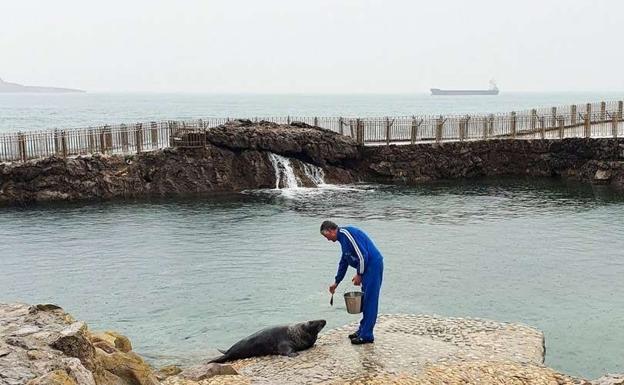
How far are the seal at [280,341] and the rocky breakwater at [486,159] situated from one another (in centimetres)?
3282

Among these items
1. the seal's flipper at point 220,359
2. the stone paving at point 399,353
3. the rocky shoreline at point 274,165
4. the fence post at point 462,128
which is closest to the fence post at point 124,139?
the rocky shoreline at point 274,165

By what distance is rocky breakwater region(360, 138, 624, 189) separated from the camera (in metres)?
46.3

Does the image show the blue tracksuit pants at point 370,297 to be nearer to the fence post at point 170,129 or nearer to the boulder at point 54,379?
the boulder at point 54,379

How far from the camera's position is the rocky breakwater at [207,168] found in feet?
131

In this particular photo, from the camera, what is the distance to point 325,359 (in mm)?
13219

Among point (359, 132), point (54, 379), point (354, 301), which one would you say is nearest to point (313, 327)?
point (354, 301)

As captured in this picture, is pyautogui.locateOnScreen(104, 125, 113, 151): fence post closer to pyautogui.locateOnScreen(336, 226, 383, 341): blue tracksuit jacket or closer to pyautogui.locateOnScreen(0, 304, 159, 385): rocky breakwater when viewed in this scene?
pyautogui.locateOnScreen(0, 304, 159, 385): rocky breakwater

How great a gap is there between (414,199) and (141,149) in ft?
58.9

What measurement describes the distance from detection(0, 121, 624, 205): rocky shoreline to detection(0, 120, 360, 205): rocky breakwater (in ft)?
0.20

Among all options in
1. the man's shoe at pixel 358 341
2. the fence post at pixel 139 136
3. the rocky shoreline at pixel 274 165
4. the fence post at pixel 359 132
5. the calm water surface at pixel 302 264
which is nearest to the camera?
the man's shoe at pixel 358 341

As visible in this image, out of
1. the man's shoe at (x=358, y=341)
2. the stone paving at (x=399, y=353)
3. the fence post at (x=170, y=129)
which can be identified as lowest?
the stone paving at (x=399, y=353)

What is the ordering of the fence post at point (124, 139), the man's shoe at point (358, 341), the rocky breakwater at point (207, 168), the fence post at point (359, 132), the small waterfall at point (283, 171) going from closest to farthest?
the man's shoe at point (358, 341)
the rocky breakwater at point (207, 168)
the small waterfall at point (283, 171)
the fence post at point (124, 139)
the fence post at point (359, 132)

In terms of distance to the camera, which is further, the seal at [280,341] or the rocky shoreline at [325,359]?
the seal at [280,341]

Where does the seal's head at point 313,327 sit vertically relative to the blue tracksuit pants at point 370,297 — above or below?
below
